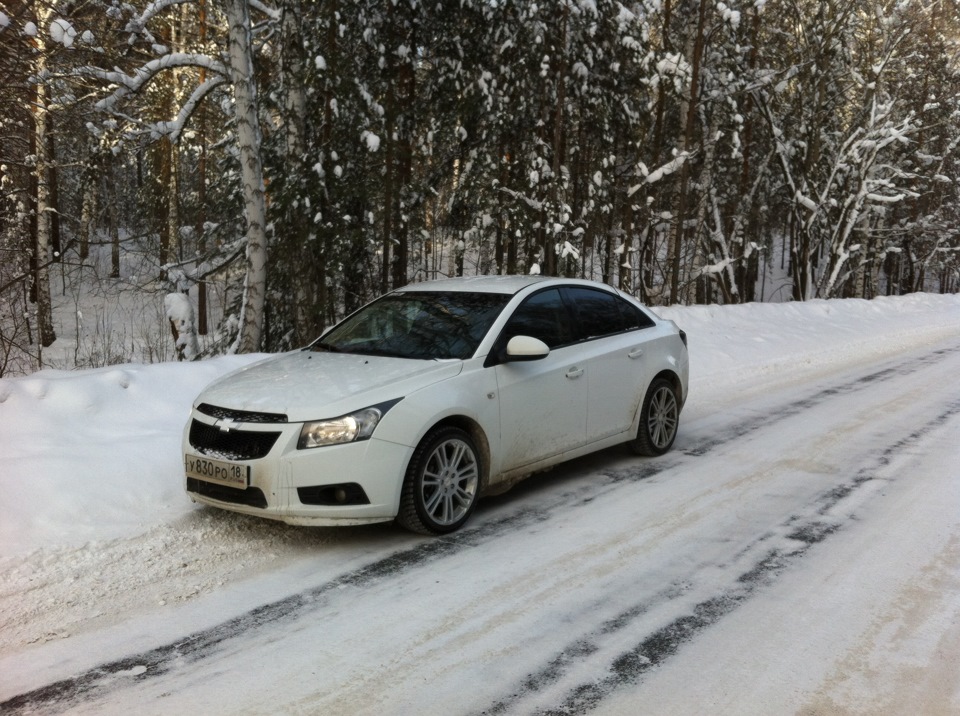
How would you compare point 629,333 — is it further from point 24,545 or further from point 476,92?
point 476,92

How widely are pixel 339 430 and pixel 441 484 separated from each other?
2.60 ft

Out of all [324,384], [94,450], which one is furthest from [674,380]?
[94,450]

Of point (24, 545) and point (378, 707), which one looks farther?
point (24, 545)

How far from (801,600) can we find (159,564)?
3.50 m

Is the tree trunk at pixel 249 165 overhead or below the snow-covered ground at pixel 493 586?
overhead

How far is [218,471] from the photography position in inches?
186

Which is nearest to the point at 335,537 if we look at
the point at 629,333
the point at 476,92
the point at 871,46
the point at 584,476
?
the point at 584,476

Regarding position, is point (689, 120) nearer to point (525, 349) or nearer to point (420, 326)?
point (420, 326)

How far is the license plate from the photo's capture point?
181 inches

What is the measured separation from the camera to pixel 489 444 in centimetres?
529

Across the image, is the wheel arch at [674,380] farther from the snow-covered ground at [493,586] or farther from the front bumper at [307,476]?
the front bumper at [307,476]

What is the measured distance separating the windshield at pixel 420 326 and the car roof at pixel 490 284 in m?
0.09

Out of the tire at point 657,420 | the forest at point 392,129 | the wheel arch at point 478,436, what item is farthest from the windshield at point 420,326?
the forest at point 392,129

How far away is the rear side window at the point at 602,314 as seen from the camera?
6449 mm
